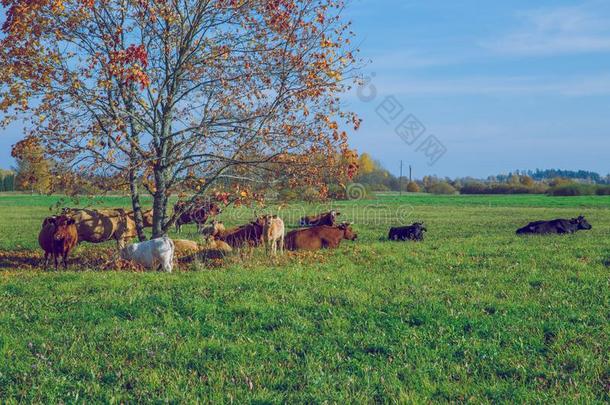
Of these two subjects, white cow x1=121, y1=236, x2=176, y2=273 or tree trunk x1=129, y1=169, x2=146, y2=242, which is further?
tree trunk x1=129, y1=169, x2=146, y2=242

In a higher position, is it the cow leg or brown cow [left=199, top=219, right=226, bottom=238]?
brown cow [left=199, top=219, right=226, bottom=238]

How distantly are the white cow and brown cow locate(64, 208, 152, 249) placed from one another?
4205mm

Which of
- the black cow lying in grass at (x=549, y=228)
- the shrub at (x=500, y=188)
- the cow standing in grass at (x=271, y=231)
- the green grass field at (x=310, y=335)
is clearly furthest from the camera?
the shrub at (x=500, y=188)

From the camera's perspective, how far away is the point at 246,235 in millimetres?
18703

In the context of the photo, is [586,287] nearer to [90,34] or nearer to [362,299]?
[362,299]

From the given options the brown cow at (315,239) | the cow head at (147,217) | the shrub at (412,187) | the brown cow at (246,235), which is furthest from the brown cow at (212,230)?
the shrub at (412,187)

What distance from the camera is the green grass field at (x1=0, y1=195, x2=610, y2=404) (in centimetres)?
599

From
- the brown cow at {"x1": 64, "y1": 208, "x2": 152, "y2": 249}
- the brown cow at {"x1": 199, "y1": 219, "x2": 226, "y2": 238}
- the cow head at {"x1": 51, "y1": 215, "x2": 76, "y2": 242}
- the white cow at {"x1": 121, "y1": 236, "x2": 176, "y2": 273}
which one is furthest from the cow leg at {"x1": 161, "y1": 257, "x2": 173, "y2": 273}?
the brown cow at {"x1": 199, "y1": 219, "x2": 226, "y2": 238}

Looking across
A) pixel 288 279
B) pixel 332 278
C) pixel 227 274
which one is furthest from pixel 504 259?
pixel 227 274

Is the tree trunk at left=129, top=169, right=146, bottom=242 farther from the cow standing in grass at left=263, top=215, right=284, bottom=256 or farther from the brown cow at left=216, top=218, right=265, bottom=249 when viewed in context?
the cow standing in grass at left=263, top=215, right=284, bottom=256

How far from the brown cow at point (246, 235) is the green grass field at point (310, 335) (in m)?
4.88

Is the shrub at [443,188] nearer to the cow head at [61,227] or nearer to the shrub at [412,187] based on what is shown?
the shrub at [412,187]

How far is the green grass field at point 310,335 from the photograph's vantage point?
5988mm

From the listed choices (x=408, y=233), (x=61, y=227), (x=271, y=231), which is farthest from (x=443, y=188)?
(x=61, y=227)
